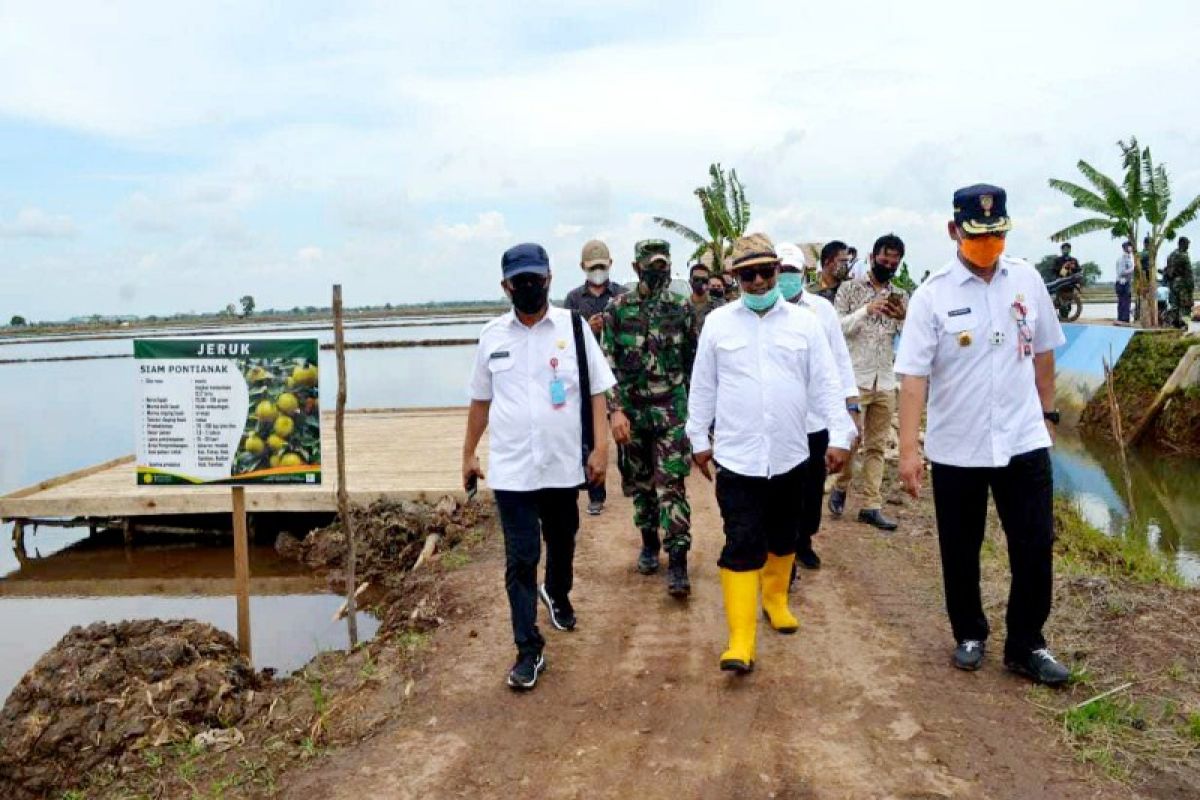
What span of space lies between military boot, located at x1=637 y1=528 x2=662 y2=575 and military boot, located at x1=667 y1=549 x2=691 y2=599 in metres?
0.47

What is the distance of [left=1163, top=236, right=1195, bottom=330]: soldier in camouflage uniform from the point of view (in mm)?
15258

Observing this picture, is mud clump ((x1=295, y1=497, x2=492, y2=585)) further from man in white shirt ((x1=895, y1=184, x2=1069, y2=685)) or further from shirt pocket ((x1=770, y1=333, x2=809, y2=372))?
man in white shirt ((x1=895, y1=184, x2=1069, y2=685))

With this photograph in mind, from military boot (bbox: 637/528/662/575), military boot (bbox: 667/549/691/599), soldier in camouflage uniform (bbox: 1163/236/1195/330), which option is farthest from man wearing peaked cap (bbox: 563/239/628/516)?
soldier in camouflage uniform (bbox: 1163/236/1195/330)

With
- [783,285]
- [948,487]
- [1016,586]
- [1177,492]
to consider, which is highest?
[783,285]

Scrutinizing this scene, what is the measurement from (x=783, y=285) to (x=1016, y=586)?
6.87 ft

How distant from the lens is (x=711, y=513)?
7484mm

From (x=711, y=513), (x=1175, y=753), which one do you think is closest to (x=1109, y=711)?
(x=1175, y=753)

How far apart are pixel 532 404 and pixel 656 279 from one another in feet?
4.91

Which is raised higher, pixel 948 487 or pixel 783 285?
pixel 783 285

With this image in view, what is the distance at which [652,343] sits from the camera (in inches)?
212

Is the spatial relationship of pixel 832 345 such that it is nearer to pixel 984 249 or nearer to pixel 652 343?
pixel 652 343

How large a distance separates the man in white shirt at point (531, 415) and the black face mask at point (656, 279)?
113 cm

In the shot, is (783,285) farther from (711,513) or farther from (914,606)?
(711,513)

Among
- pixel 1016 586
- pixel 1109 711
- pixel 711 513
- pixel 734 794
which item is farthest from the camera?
pixel 711 513
